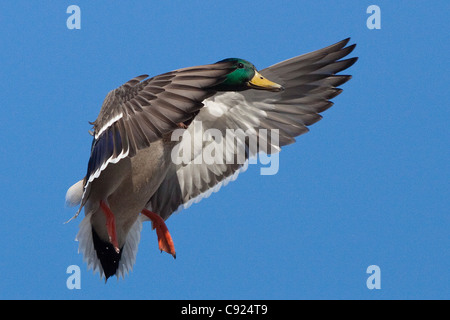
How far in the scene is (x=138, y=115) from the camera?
15.8ft

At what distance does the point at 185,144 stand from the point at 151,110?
1.46 meters

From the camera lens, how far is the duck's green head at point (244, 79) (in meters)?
5.59

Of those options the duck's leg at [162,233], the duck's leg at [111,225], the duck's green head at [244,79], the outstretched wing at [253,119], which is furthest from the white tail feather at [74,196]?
the duck's green head at [244,79]

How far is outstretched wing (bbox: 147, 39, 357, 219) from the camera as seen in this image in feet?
20.3

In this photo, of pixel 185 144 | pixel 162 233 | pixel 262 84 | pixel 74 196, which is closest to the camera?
pixel 262 84

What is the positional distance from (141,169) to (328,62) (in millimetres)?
1654

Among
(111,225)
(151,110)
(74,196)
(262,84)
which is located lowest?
(111,225)

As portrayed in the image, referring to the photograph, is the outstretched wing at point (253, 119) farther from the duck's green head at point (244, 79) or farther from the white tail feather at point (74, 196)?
the white tail feather at point (74, 196)

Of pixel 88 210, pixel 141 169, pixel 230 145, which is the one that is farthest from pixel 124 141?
pixel 230 145

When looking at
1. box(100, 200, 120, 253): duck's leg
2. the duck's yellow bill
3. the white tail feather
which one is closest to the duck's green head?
the duck's yellow bill

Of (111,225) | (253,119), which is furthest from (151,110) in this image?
(253,119)

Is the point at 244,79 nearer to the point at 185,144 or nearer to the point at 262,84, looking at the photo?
the point at 262,84

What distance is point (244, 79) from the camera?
5.62m

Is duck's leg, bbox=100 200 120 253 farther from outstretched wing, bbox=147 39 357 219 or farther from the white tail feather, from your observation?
outstretched wing, bbox=147 39 357 219
